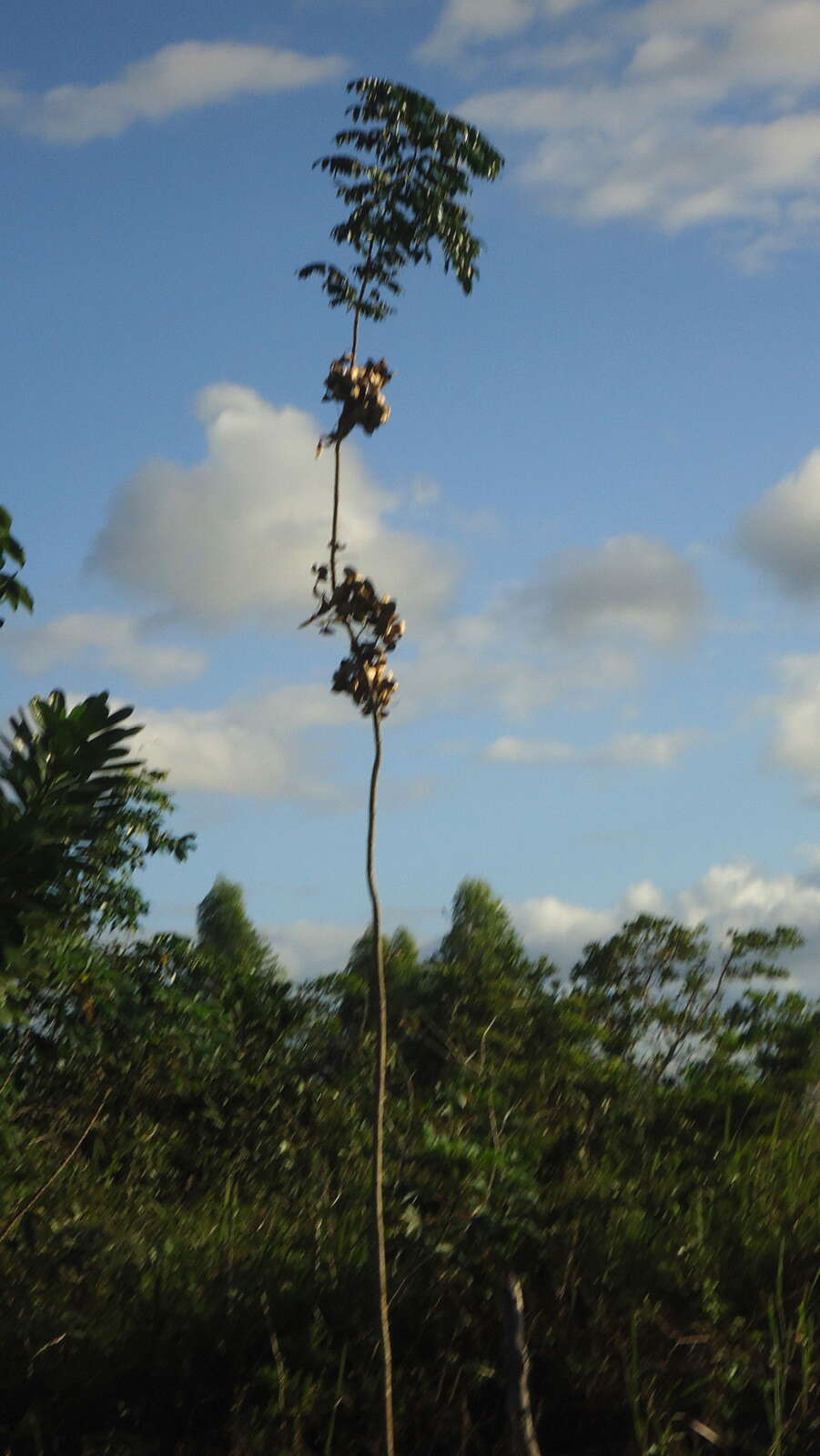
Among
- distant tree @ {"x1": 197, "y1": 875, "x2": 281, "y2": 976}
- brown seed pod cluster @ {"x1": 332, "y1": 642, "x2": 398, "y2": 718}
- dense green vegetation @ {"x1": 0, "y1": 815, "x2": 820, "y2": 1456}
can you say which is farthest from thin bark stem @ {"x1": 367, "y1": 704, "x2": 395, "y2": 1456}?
distant tree @ {"x1": 197, "y1": 875, "x2": 281, "y2": 976}

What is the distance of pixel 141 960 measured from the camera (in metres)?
8.89

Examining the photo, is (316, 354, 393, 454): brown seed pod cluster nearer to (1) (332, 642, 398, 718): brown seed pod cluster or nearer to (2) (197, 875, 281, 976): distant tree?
(1) (332, 642, 398, 718): brown seed pod cluster

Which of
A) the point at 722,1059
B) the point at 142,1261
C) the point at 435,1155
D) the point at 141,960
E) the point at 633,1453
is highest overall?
the point at 141,960

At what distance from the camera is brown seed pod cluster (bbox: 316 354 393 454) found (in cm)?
468

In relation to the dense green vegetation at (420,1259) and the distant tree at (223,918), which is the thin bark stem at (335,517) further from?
the distant tree at (223,918)

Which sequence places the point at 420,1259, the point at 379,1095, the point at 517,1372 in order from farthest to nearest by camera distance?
the point at 420,1259 → the point at 517,1372 → the point at 379,1095

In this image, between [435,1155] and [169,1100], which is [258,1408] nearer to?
[435,1155]

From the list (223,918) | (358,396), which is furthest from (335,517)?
(223,918)

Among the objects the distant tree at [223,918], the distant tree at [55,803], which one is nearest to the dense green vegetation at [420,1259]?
the distant tree at [55,803]

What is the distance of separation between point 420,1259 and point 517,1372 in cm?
66

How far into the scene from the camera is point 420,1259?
5.29m

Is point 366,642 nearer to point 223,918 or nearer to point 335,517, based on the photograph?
point 335,517

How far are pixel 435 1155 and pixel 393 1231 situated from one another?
30 cm

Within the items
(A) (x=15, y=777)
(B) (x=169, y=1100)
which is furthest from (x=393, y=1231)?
(B) (x=169, y=1100)
